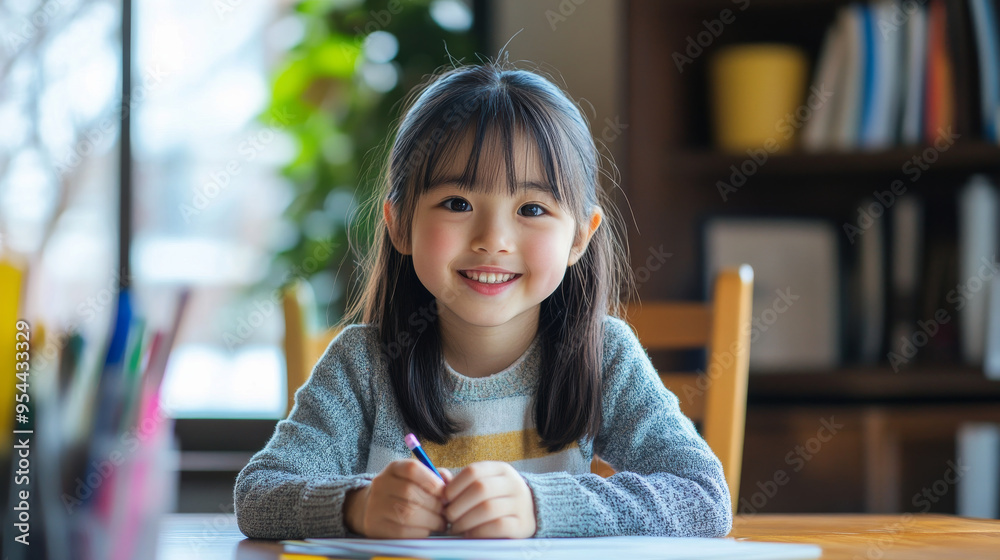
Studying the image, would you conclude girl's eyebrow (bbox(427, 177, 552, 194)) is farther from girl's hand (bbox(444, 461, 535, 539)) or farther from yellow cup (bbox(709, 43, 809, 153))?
yellow cup (bbox(709, 43, 809, 153))

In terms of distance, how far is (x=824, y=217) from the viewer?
6.37ft

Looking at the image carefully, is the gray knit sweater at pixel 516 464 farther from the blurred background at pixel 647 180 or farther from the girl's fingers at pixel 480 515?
the blurred background at pixel 647 180

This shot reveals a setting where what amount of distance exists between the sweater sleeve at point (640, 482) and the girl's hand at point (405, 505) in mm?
80

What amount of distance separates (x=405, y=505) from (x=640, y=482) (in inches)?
7.9

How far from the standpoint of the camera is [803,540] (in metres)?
0.65

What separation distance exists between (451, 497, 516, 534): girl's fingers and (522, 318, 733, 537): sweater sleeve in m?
0.04

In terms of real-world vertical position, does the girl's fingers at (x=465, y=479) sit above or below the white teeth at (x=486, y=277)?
below

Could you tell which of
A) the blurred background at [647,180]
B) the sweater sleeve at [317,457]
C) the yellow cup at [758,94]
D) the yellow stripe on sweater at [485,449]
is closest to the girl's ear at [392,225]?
the sweater sleeve at [317,457]

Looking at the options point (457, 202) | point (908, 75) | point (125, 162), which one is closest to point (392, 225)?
point (457, 202)

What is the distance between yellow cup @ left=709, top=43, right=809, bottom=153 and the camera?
180 centimetres

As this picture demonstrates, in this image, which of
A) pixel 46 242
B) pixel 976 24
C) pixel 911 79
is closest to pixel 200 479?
pixel 46 242

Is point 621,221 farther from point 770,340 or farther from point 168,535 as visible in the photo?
point 168,535

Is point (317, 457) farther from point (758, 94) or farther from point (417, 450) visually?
point (758, 94)

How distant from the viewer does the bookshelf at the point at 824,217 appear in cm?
170
